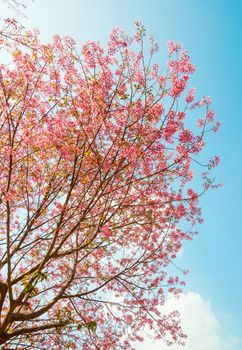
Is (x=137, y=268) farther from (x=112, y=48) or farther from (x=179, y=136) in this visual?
(x=112, y=48)

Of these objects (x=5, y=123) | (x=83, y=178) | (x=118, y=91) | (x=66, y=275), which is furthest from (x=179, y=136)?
(x=66, y=275)

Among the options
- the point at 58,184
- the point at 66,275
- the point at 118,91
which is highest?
the point at 118,91

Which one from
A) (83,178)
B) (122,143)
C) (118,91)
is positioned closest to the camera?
(122,143)

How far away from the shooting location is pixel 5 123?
10070 mm

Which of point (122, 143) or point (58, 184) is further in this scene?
point (58, 184)

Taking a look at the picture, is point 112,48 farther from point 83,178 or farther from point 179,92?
point 83,178

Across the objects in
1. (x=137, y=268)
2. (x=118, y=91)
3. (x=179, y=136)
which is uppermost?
(x=118, y=91)

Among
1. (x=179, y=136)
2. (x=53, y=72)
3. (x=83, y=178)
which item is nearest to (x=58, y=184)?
(x=83, y=178)

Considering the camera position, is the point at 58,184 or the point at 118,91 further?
the point at 58,184

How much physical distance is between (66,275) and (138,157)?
4.95 meters

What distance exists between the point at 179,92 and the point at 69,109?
9.37ft

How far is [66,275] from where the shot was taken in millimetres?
11195

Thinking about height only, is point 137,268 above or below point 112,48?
below

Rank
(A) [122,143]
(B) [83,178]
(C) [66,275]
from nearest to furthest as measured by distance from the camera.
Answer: (A) [122,143]
(B) [83,178]
(C) [66,275]
